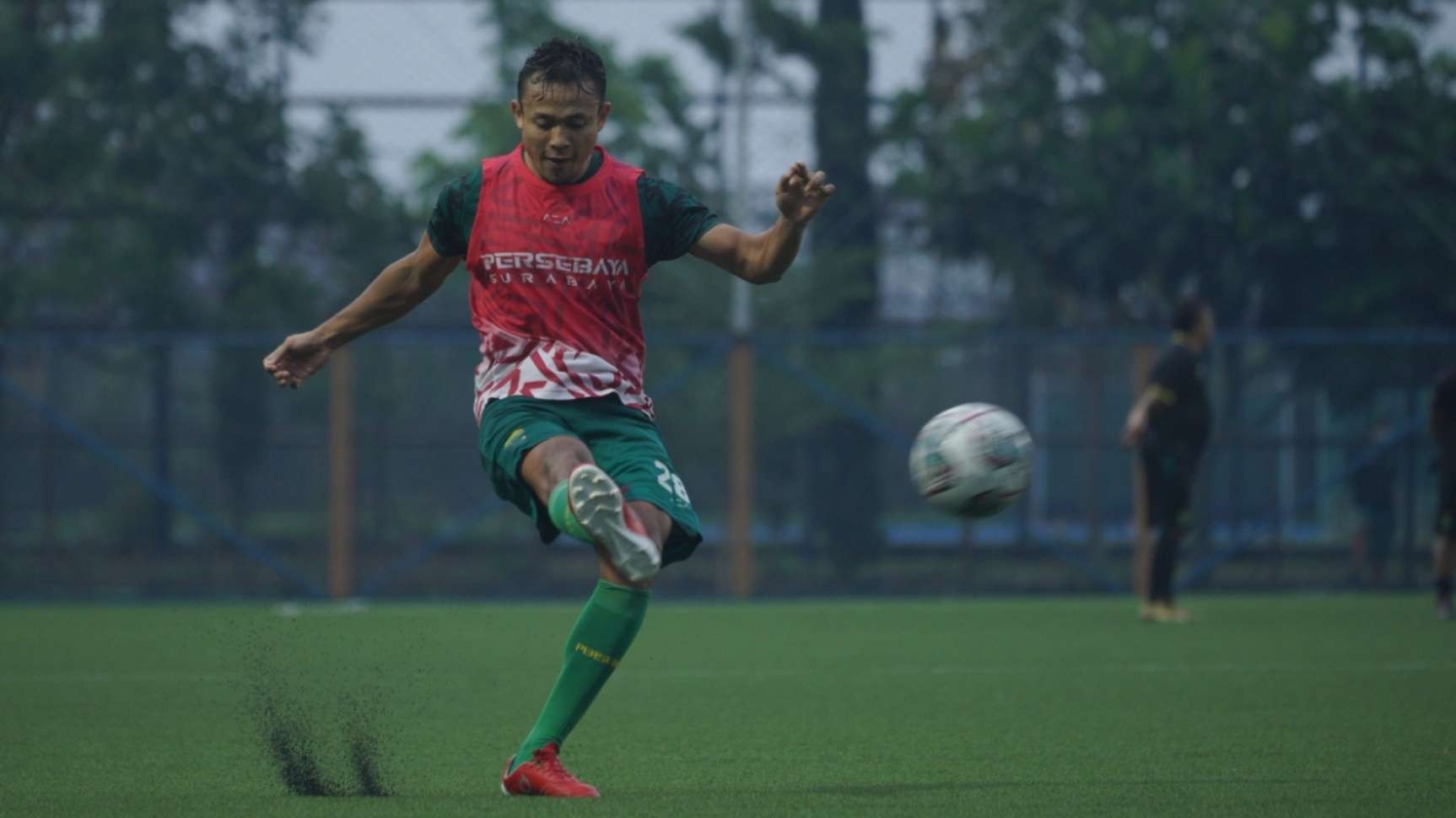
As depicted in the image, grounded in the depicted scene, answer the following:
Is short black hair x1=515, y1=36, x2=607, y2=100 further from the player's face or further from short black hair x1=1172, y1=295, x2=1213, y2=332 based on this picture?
short black hair x1=1172, y1=295, x2=1213, y2=332

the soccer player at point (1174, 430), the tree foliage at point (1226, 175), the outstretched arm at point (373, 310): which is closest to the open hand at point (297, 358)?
the outstretched arm at point (373, 310)

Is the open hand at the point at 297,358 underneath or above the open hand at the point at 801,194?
underneath

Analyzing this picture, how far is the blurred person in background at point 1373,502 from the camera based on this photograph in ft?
52.5

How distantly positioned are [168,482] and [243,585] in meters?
1.05

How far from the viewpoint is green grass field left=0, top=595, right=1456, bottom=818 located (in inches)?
210

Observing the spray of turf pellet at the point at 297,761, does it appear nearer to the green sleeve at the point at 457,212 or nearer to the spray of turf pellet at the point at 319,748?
the spray of turf pellet at the point at 319,748

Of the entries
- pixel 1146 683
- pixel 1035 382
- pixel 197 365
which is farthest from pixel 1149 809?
pixel 197 365

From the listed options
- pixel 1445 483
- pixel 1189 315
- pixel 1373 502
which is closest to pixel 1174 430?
pixel 1189 315

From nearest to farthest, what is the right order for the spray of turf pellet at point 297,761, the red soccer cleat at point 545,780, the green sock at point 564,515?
the green sock at point 564,515 < the red soccer cleat at point 545,780 < the spray of turf pellet at point 297,761

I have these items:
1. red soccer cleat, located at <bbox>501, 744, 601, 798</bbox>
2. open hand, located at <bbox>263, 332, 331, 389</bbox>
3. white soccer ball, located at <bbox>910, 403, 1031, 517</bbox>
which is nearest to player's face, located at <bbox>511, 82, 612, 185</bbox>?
open hand, located at <bbox>263, 332, 331, 389</bbox>

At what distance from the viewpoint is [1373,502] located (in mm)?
16078

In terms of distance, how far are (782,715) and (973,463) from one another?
1.85 m

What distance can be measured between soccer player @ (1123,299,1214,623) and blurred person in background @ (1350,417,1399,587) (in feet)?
12.9

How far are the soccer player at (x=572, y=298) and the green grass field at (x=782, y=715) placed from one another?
1.57 ft
